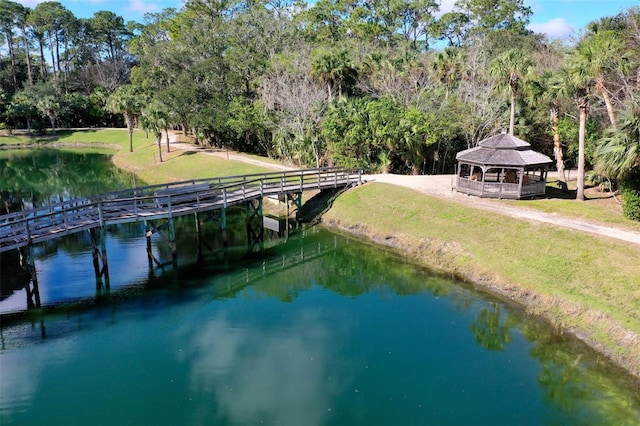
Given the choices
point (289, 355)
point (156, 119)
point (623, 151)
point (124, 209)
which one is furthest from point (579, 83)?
point (156, 119)

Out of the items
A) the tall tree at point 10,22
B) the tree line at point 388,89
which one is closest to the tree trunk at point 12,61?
the tall tree at point 10,22

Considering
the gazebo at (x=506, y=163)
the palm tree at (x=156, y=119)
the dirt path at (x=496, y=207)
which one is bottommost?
the dirt path at (x=496, y=207)

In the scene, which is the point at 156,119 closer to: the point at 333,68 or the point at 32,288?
the point at 333,68

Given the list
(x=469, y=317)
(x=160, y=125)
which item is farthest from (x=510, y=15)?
(x=469, y=317)

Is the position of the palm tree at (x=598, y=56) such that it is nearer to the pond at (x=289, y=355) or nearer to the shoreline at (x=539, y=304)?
the shoreline at (x=539, y=304)

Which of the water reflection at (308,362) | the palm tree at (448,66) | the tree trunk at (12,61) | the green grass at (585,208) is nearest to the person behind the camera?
the water reflection at (308,362)

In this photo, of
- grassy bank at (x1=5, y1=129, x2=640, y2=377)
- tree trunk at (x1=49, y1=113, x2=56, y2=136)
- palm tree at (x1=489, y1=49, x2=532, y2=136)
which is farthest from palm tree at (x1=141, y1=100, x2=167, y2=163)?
tree trunk at (x1=49, y1=113, x2=56, y2=136)

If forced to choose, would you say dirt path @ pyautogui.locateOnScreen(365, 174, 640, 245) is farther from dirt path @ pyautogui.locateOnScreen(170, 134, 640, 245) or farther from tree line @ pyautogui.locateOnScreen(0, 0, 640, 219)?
tree line @ pyautogui.locateOnScreen(0, 0, 640, 219)
